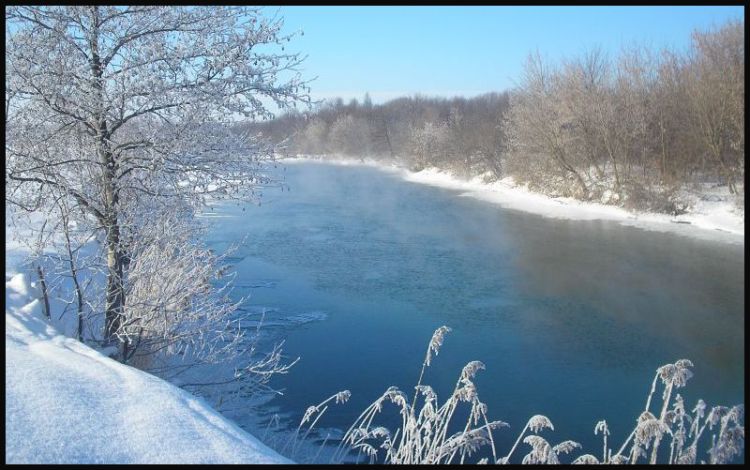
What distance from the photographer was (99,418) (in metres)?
3.33

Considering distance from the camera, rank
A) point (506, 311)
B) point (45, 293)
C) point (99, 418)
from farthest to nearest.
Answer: point (506, 311)
point (45, 293)
point (99, 418)

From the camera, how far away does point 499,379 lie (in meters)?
7.41

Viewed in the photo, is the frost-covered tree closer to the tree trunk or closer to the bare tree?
the tree trunk

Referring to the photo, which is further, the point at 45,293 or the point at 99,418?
the point at 45,293

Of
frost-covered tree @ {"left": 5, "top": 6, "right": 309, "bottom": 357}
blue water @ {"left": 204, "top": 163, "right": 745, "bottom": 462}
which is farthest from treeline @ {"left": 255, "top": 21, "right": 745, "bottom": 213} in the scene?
frost-covered tree @ {"left": 5, "top": 6, "right": 309, "bottom": 357}

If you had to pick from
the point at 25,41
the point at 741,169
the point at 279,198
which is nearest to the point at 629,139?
the point at 741,169

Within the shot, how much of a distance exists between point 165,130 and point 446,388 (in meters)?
4.60

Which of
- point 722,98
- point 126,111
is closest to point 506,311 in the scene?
point 126,111

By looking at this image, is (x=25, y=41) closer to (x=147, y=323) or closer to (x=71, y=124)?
(x=71, y=124)

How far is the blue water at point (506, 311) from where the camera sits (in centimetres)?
712

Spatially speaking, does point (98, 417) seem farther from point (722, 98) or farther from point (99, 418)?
point (722, 98)

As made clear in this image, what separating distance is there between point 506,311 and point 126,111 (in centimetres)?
715

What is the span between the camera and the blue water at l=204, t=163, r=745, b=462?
23.4 ft

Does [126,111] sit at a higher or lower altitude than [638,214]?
higher
